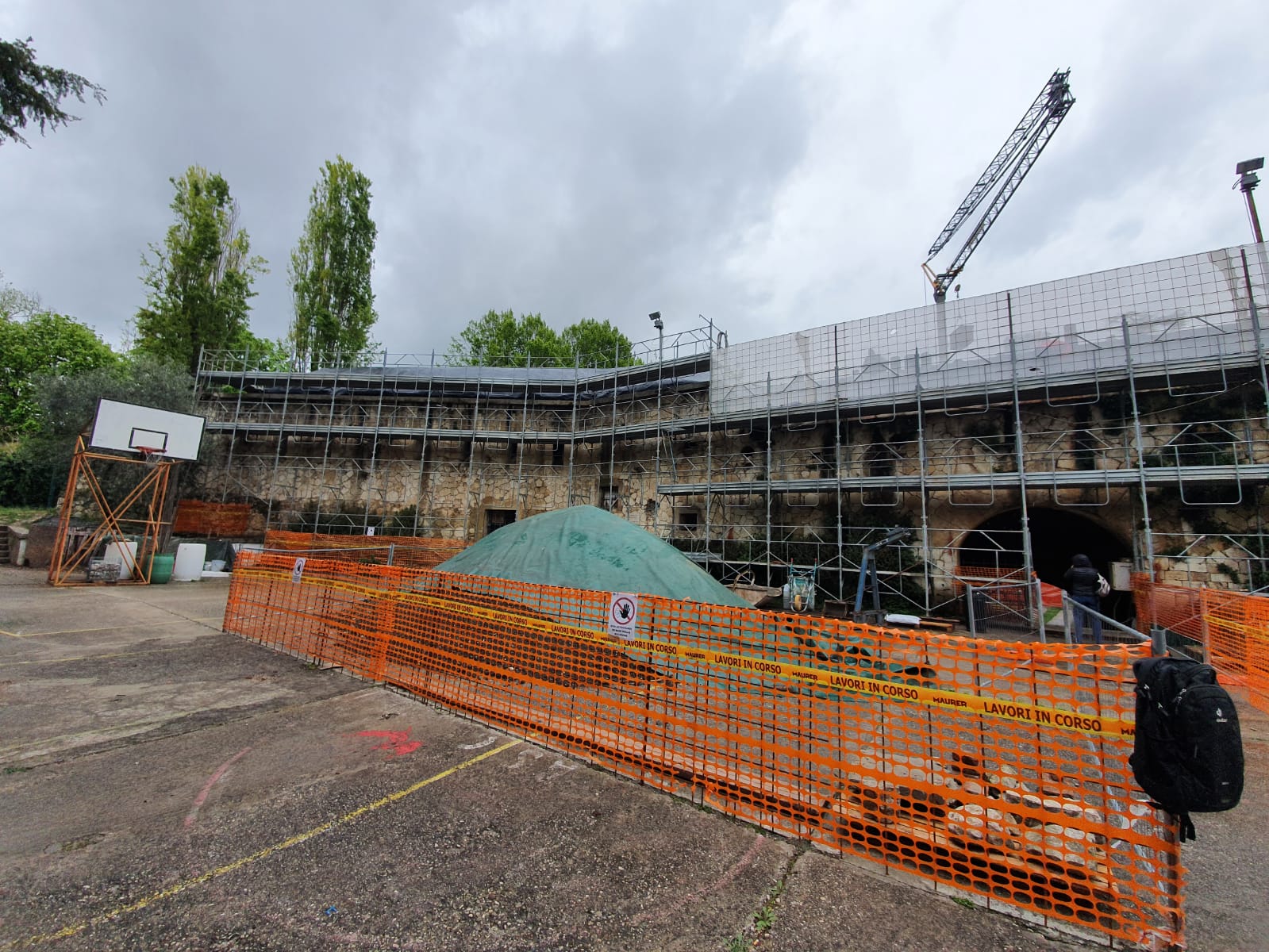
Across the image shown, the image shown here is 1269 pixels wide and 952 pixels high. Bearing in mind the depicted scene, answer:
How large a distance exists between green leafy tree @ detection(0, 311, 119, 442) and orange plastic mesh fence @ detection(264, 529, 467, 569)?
55.4ft

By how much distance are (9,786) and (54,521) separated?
2114cm

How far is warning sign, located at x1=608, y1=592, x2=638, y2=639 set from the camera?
4.22 meters

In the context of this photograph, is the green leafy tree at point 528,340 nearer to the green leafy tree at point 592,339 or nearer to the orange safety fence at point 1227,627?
the green leafy tree at point 592,339

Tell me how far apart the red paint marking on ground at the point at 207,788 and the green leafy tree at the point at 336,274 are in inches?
1065

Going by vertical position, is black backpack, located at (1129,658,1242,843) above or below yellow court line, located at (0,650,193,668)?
above

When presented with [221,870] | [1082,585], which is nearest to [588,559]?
[221,870]

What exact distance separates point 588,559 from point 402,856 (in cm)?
553

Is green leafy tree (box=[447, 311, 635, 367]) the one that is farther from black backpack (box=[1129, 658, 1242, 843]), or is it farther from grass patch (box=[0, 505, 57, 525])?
black backpack (box=[1129, 658, 1242, 843])

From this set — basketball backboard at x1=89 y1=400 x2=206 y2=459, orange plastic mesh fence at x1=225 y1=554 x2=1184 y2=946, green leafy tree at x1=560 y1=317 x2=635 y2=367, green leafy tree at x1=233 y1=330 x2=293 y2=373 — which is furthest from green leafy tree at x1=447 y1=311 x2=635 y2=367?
orange plastic mesh fence at x1=225 y1=554 x2=1184 y2=946

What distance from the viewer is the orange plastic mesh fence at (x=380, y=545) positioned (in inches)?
680

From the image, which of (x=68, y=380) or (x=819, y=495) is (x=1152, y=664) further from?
(x=68, y=380)

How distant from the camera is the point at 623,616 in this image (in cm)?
429

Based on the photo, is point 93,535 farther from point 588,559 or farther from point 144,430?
point 588,559

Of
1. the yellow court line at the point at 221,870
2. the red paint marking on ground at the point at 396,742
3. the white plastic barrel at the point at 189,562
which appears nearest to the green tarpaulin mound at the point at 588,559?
the red paint marking on ground at the point at 396,742
